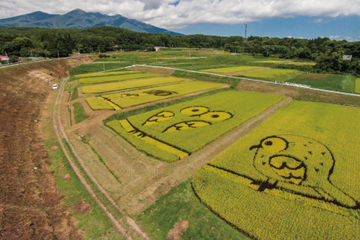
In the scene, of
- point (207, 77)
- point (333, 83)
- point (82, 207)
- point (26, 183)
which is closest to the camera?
point (82, 207)

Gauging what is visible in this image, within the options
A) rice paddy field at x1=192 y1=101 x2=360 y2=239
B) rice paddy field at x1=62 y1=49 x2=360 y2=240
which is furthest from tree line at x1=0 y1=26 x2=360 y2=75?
rice paddy field at x1=192 y1=101 x2=360 y2=239

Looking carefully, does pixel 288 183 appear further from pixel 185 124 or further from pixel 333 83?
pixel 333 83

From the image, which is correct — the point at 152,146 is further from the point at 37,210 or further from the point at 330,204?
the point at 330,204

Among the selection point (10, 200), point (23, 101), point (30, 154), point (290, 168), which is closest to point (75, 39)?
point (23, 101)

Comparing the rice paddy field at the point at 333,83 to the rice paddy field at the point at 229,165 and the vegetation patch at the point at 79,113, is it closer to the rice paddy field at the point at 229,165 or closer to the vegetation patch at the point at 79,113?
the rice paddy field at the point at 229,165

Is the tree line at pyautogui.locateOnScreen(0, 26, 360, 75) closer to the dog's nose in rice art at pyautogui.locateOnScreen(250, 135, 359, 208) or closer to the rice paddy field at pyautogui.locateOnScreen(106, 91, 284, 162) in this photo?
the rice paddy field at pyautogui.locateOnScreen(106, 91, 284, 162)

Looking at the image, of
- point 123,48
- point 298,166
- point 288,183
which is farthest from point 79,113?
point 123,48
